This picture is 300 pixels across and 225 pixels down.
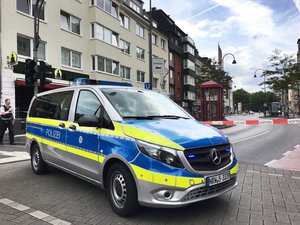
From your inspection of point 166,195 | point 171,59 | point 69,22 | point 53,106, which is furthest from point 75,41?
point 171,59

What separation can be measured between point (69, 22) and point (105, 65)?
5021mm

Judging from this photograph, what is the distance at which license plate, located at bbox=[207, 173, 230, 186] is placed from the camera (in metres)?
3.81

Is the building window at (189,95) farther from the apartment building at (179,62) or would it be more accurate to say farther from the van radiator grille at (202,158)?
the van radiator grille at (202,158)

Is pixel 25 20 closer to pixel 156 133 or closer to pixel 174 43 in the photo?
pixel 156 133

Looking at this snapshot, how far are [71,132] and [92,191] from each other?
44.5 inches

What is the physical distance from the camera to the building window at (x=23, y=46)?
1900 centimetres

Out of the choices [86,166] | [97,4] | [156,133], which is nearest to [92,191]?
[86,166]

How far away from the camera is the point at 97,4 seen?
2645 cm

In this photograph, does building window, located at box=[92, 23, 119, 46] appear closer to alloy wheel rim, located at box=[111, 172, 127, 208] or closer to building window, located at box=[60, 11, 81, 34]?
building window, located at box=[60, 11, 81, 34]

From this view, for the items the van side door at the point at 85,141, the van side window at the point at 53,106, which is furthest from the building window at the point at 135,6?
the van side door at the point at 85,141

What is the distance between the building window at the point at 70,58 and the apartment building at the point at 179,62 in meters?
24.8

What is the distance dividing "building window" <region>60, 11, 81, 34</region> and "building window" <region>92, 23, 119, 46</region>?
1564 mm

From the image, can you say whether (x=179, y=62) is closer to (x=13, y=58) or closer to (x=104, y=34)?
(x=104, y=34)

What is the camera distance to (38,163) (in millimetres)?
6520
